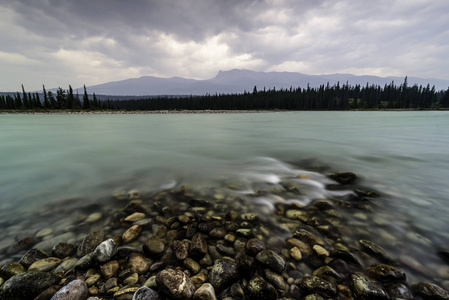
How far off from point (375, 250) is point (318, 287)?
150 centimetres

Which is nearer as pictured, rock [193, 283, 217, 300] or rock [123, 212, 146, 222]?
rock [193, 283, 217, 300]

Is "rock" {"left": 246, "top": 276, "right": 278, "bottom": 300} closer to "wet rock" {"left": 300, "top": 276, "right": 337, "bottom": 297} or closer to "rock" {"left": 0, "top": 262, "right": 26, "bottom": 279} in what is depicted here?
"wet rock" {"left": 300, "top": 276, "right": 337, "bottom": 297}

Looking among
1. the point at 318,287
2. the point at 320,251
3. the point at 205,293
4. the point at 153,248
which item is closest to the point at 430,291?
the point at 320,251

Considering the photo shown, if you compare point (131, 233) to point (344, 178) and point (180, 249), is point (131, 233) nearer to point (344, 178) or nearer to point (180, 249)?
point (180, 249)

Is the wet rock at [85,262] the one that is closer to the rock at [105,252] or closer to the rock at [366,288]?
the rock at [105,252]

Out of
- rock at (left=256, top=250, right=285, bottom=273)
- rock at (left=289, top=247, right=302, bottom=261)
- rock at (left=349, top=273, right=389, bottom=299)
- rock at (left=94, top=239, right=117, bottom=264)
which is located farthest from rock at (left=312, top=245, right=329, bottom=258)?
rock at (left=94, top=239, right=117, bottom=264)

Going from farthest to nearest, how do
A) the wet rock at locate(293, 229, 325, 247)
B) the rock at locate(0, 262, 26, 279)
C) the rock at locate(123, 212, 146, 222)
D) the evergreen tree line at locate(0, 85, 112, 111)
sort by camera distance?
the evergreen tree line at locate(0, 85, 112, 111) → the rock at locate(123, 212, 146, 222) → the wet rock at locate(293, 229, 325, 247) → the rock at locate(0, 262, 26, 279)

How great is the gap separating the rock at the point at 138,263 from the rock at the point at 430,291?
3.77 metres

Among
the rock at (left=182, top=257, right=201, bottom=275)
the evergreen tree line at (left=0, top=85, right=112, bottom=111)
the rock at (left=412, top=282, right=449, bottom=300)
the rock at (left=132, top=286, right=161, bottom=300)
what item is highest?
the evergreen tree line at (left=0, top=85, right=112, bottom=111)

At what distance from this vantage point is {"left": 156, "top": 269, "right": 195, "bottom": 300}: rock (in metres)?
2.47

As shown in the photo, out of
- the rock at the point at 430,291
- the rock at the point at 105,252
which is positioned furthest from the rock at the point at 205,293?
the rock at the point at 430,291

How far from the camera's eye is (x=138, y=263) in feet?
10.2

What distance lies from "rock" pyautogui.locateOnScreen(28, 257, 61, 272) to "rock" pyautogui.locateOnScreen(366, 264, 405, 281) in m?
4.82

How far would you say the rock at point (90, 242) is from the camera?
3358 mm
